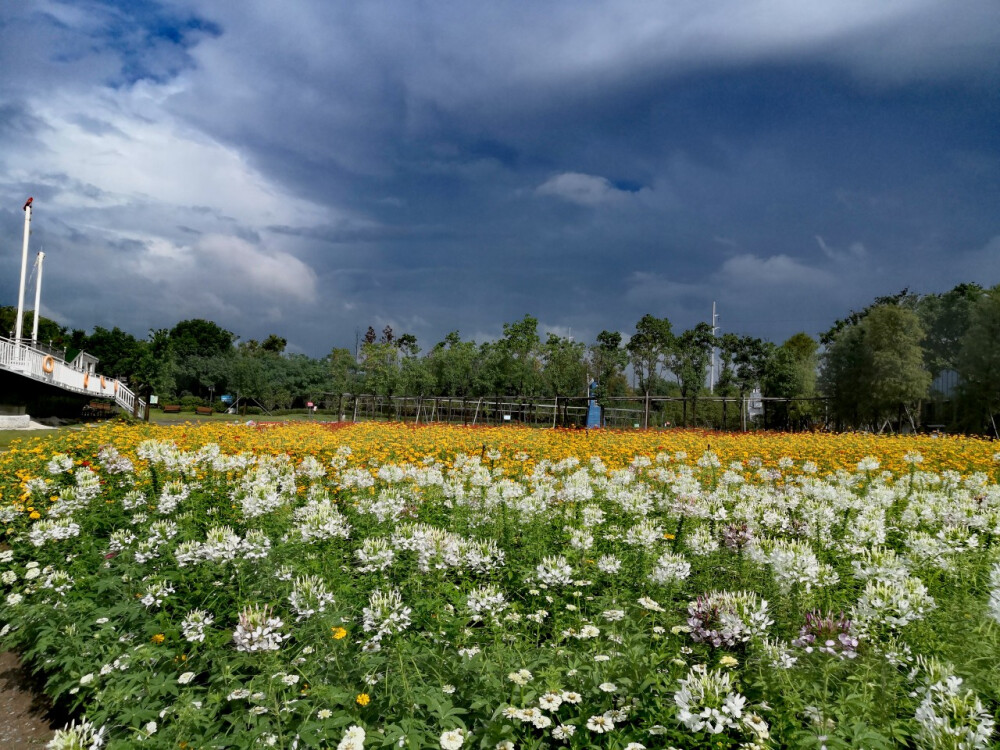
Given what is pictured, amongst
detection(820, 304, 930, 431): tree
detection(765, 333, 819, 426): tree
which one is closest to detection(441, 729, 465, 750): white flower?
detection(765, 333, 819, 426): tree

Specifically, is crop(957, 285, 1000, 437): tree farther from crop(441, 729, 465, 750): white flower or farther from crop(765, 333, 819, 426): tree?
crop(441, 729, 465, 750): white flower

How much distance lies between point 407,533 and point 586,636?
1285 millimetres

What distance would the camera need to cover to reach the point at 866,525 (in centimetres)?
370

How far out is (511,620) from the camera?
311 centimetres

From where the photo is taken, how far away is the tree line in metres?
28.5

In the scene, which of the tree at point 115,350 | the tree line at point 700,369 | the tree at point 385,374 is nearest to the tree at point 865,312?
the tree line at point 700,369

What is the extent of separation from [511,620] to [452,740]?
2.88 feet

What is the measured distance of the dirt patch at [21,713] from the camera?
159 inches

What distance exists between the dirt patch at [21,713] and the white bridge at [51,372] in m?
24.0

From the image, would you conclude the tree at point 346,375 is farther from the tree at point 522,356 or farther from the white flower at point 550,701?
the white flower at point 550,701

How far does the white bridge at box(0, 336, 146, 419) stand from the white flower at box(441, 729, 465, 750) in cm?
2826

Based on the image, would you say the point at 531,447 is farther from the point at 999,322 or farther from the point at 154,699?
the point at 999,322

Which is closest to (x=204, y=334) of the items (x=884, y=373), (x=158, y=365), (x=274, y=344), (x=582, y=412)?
(x=274, y=344)

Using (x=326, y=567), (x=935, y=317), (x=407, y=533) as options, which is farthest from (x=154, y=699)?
(x=935, y=317)
